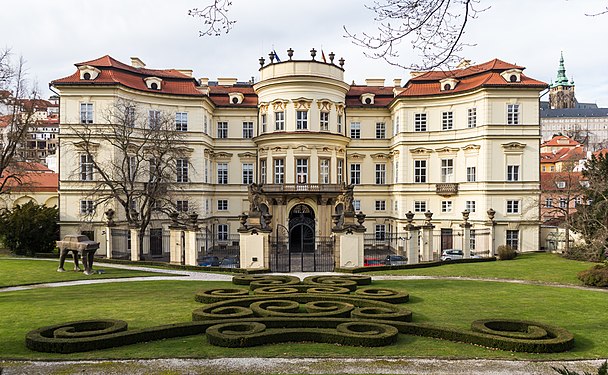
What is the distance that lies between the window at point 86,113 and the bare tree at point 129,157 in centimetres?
49

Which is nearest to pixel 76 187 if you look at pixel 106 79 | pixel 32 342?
pixel 106 79

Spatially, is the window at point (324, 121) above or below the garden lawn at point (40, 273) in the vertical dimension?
above

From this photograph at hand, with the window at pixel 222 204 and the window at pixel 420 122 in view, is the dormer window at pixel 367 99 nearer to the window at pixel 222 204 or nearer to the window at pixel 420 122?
the window at pixel 420 122

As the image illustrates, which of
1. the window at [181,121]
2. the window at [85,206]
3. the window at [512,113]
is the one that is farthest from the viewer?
the window at [181,121]

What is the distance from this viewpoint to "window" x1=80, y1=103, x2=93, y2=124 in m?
36.9

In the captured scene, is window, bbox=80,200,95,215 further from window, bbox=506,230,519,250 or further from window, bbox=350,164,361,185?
window, bbox=506,230,519,250

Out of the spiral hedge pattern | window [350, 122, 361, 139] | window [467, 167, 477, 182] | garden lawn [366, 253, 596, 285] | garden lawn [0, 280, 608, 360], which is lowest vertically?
garden lawn [366, 253, 596, 285]

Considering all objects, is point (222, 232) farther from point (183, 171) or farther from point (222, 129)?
point (222, 129)

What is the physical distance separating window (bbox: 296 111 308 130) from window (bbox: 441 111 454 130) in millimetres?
11789

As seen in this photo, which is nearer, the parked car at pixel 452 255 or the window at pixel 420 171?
the parked car at pixel 452 255

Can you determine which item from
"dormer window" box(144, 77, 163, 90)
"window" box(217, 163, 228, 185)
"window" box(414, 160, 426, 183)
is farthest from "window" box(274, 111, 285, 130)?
"window" box(414, 160, 426, 183)

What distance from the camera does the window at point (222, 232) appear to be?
4412 cm

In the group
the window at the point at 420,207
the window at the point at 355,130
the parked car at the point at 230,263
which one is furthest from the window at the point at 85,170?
the window at the point at 420,207

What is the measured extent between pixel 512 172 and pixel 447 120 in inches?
274
